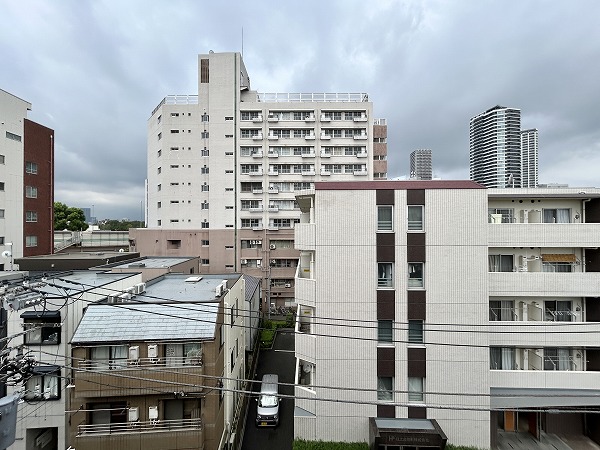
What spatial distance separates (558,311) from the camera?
1486 centimetres

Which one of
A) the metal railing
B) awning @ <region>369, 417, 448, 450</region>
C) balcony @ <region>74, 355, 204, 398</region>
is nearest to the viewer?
awning @ <region>369, 417, 448, 450</region>

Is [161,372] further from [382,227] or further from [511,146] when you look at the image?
[511,146]

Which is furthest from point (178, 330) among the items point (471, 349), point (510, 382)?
point (510, 382)

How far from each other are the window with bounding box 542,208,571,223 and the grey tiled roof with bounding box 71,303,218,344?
57.3 ft

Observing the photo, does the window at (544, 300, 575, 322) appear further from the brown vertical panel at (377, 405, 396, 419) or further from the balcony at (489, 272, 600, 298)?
the brown vertical panel at (377, 405, 396, 419)

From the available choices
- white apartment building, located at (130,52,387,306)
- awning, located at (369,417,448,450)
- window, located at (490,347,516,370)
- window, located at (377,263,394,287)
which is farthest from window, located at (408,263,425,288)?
white apartment building, located at (130,52,387,306)

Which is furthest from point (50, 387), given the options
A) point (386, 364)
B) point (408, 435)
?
point (408, 435)

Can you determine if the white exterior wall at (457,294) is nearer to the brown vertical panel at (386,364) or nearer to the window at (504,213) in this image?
the brown vertical panel at (386,364)

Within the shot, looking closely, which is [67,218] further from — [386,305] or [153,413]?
[386,305]

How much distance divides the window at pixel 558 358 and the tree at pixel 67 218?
63959 millimetres

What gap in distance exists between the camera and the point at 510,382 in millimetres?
14008

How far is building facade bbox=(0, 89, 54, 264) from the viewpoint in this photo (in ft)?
92.5

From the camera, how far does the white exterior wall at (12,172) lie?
28.0 metres

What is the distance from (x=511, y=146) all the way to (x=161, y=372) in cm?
5596
